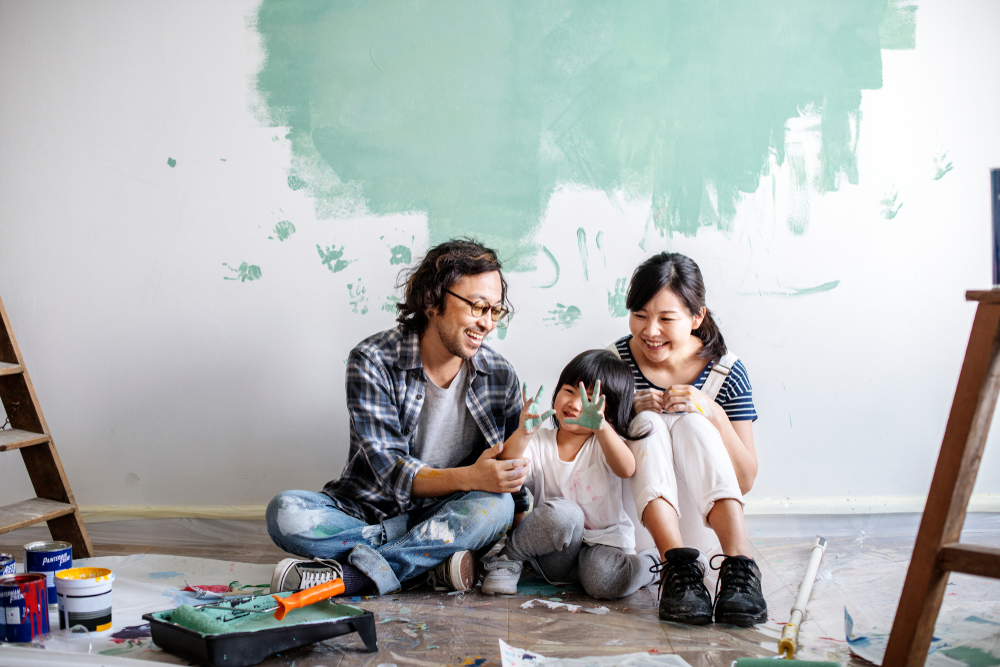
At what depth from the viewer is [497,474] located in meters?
1.57

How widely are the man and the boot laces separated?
36 cm

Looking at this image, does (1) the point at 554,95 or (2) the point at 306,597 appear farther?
(1) the point at 554,95

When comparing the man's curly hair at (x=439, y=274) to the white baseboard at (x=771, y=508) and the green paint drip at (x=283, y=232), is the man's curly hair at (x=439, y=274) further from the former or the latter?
the white baseboard at (x=771, y=508)

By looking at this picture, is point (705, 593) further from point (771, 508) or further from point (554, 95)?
point (554, 95)

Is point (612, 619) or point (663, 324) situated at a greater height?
point (663, 324)

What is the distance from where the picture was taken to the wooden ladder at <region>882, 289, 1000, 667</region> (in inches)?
39.4

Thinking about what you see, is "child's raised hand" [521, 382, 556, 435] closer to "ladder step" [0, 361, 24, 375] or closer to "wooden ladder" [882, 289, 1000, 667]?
"wooden ladder" [882, 289, 1000, 667]

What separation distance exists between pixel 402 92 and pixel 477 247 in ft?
1.90

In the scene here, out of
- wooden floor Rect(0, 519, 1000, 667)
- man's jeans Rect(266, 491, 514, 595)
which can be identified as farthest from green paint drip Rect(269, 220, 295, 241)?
wooden floor Rect(0, 519, 1000, 667)

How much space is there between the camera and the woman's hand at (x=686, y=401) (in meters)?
1.67

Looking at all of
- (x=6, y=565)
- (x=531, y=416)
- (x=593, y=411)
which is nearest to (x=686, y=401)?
(x=593, y=411)

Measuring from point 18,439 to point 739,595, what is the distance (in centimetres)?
166

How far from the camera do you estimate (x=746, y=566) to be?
142 centimetres

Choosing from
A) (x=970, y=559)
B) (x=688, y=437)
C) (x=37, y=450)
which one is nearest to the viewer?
(x=970, y=559)
